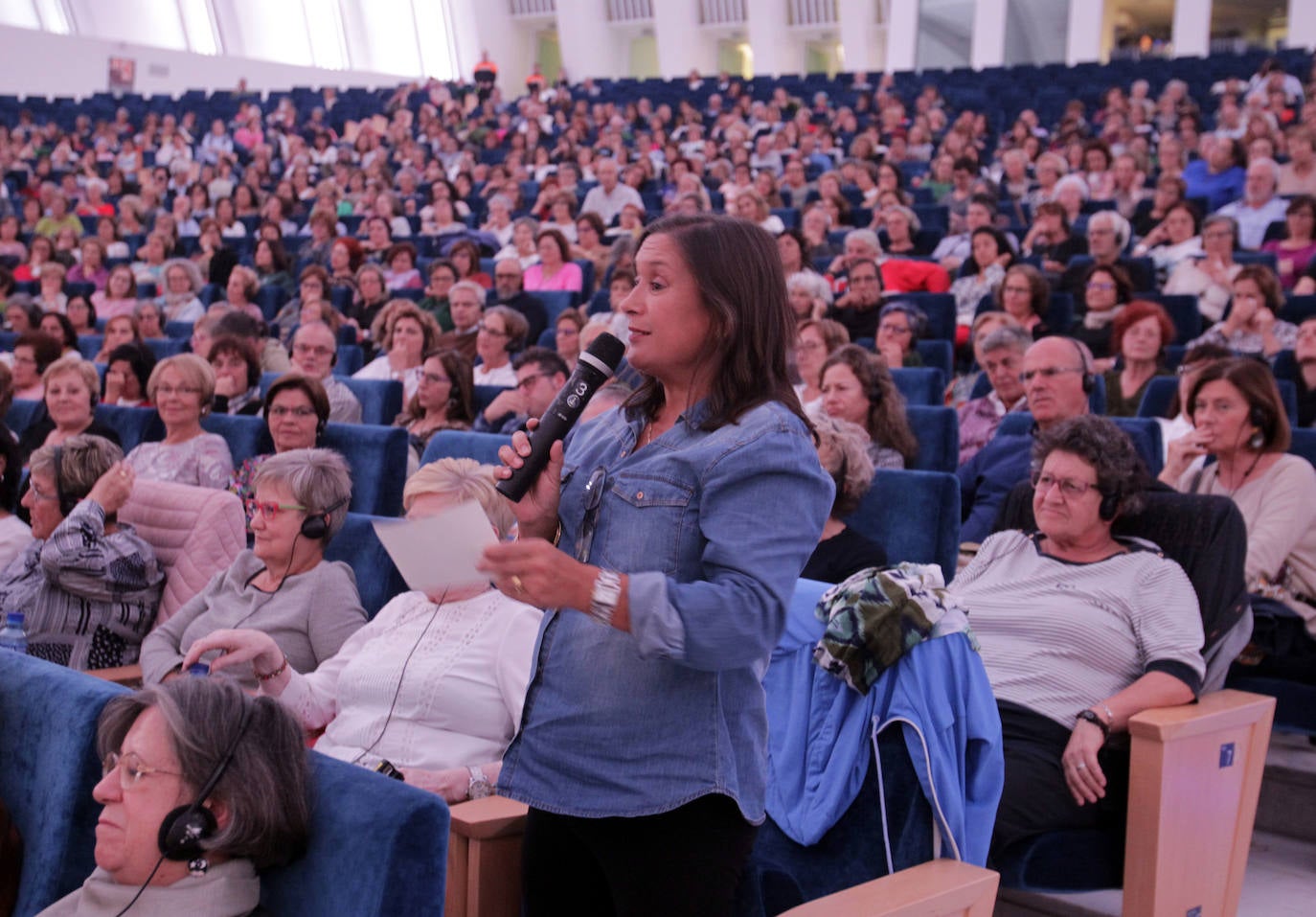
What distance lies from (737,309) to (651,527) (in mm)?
190

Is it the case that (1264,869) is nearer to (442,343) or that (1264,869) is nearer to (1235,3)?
(442,343)

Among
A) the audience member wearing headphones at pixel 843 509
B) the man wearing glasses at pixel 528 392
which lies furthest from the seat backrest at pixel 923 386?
the audience member wearing headphones at pixel 843 509

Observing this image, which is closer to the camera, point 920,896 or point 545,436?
point 545,436

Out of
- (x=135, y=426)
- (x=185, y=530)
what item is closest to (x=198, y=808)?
(x=185, y=530)

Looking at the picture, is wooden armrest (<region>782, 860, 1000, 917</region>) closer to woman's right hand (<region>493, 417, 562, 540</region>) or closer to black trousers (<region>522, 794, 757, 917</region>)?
black trousers (<region>522, 794, 757, 917</region>)

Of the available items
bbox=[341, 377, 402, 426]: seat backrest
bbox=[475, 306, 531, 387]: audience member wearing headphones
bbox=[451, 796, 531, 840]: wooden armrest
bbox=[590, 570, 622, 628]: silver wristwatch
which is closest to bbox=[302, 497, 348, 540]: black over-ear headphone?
bbox=[451, 796, 531, 840]: wooden armrest

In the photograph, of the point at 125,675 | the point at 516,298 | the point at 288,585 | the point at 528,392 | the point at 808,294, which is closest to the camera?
the point at 288,585

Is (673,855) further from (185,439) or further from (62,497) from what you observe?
(185,439)

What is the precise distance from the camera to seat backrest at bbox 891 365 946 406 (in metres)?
3.66

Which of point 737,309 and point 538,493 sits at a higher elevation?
point 737,309

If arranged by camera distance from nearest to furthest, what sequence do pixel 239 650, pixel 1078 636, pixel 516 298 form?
pixel 239 650
pixel 1078 636
pixel 516 298

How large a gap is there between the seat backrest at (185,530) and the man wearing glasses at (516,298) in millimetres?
2752

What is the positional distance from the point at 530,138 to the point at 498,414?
7.93m

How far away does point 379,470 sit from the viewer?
2908mm
